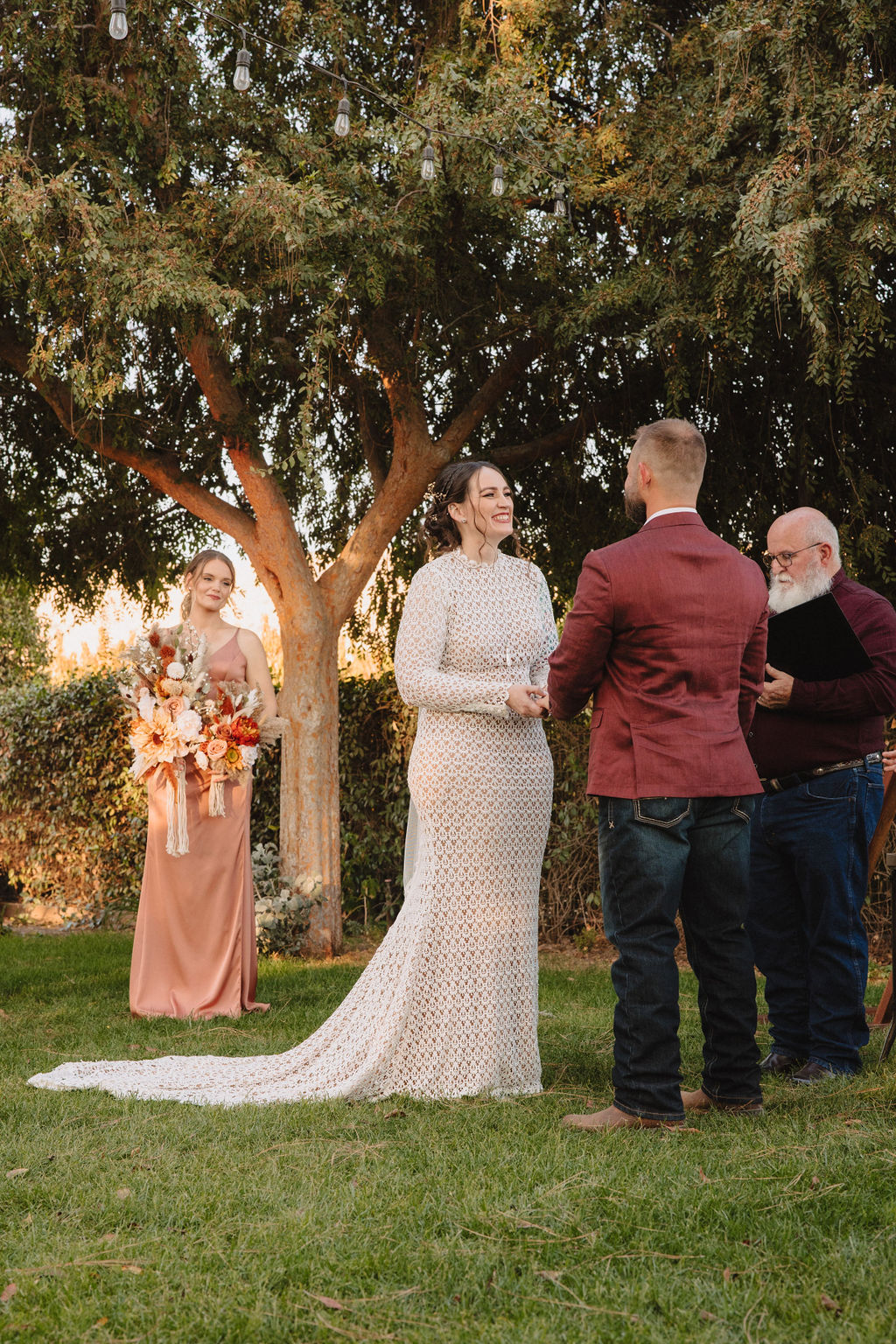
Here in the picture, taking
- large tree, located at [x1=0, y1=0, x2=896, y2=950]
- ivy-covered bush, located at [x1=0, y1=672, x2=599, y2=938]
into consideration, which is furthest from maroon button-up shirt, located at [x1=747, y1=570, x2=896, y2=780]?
ivy-covered bush, located at [x1=0, y1=672, x2=599, y2=938]

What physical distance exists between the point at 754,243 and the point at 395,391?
2.85m

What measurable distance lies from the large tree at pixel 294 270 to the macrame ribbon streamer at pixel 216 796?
6.29 feet

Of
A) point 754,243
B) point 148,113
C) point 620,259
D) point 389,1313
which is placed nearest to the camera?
point 389,1313

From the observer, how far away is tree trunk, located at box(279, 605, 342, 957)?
8711 millimetres

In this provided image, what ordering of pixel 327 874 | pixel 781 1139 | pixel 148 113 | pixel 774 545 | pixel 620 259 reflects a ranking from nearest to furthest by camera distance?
pixel 781 1139 < pixel 774 545 < pixel 148 113 < pixel 620 259 < pixel 327 874

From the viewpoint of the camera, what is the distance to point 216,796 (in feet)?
21.3

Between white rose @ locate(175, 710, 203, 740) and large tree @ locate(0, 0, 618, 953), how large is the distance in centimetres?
165

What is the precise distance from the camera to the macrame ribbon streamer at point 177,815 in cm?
634

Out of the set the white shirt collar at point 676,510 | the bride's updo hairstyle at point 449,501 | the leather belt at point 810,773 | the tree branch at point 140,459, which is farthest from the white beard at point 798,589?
the tree branch at point 140,459

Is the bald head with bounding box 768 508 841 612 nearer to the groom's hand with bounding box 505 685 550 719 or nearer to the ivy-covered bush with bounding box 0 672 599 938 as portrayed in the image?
the groom's hand with bounding box 505 685 550 719

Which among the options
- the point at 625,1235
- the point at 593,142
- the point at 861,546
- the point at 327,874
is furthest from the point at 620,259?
the point at 625,1235

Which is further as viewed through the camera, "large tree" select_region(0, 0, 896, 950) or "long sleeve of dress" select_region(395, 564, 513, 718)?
"large tree" select_region(0, 0, 896, 950)

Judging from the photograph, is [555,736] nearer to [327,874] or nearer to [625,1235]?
[327,874]

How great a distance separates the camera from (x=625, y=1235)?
9.17 feet
